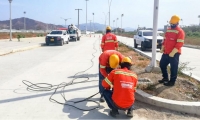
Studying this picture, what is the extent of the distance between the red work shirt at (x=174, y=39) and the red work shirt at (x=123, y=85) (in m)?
2.27

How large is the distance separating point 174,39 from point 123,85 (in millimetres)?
2647

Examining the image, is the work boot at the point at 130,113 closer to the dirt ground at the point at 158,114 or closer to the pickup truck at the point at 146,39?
the dirt ground at the point at 158,114

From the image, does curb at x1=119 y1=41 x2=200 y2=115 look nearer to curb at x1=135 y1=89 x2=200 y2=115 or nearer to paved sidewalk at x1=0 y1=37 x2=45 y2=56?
curb at x1=135 y1=89 x2=200 y2=115

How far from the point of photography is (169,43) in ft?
21.4

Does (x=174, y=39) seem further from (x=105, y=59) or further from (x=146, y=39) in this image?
(x=146, y=39)

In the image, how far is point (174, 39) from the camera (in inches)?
255

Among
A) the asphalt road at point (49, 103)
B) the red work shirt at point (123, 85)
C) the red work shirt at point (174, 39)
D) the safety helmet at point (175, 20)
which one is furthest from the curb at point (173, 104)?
the safety helmet at point (175, 20)

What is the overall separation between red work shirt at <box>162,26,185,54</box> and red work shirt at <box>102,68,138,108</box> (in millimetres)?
2270

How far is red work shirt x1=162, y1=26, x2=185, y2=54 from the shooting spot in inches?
249

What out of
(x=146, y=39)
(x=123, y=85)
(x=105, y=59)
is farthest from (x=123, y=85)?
(x=146, y=39)

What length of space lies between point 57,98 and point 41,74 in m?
3.50

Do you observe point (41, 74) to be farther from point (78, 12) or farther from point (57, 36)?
point (78, 12)

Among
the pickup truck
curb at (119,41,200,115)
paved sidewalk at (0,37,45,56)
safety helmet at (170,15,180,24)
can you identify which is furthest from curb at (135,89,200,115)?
the pickup truck

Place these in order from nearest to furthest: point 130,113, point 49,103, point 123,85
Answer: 1. point 123,85
2. point 130,113
3. point 49,103
